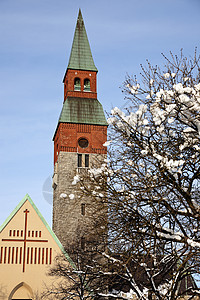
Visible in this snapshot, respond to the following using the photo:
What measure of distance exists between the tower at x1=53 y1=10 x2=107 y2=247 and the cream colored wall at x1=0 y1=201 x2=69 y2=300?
3846mm

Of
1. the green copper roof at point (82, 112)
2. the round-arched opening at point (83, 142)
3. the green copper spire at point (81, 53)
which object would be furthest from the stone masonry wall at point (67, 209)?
the green copper spire at point (81, 53)

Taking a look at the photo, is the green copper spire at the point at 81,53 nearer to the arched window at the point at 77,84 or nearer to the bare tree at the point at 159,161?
the arched window at the point at 77,84

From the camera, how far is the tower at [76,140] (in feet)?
99.1

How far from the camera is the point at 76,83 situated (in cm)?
3488

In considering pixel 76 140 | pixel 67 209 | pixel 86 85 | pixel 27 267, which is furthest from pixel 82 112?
pixel 27 267

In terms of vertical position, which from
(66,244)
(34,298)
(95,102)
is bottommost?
(34,298)

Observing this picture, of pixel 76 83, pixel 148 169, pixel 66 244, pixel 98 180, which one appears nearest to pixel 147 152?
pixel 148 169

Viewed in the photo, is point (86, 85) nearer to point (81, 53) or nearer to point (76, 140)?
point (81, 53)

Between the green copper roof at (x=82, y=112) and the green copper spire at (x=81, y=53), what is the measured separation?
119 inches

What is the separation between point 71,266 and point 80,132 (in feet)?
37.2

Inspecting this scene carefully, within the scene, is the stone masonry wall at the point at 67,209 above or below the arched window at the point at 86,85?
below

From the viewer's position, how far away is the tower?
99.1ft

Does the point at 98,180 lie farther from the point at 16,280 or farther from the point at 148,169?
the point at 16,280

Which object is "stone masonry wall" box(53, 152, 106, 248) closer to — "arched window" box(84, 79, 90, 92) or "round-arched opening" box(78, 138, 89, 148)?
"round-arched opening" box(78, 138, 89, 148)
